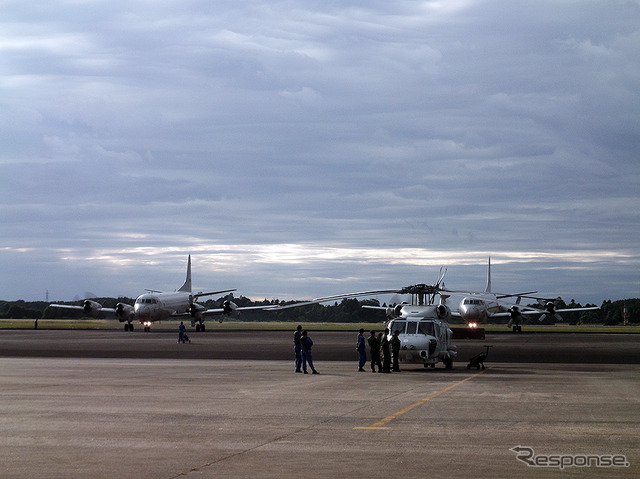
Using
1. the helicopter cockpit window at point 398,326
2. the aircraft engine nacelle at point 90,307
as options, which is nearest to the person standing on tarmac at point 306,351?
the helicopter cockpit window at point 398,326

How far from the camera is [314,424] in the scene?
14.5 metres

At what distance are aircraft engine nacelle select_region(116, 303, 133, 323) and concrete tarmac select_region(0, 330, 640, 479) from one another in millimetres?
56172

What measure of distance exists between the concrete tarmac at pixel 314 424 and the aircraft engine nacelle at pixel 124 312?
5617 cm

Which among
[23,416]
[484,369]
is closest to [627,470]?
[23,416]

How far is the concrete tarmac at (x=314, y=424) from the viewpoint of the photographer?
10484 mm

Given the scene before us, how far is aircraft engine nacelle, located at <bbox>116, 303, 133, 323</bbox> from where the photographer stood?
8312cm

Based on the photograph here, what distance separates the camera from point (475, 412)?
1652 cm

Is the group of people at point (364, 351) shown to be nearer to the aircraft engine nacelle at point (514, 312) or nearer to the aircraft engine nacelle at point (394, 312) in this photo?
the aircraft engine nacelle at point (394, 312)

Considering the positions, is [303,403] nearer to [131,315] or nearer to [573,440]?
[573,440]

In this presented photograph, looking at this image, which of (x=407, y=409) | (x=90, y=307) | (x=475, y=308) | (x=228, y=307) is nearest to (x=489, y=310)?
(x=475, y=308)

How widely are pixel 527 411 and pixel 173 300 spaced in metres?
71.3

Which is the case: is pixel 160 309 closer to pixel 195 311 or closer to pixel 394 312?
pixel 195 311

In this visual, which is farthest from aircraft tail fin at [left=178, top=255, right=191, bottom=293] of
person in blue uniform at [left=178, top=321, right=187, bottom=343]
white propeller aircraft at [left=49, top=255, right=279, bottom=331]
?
person in blue uniform at [left=178, top=321, right=187, bottom=343]

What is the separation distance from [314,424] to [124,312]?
71952mm
